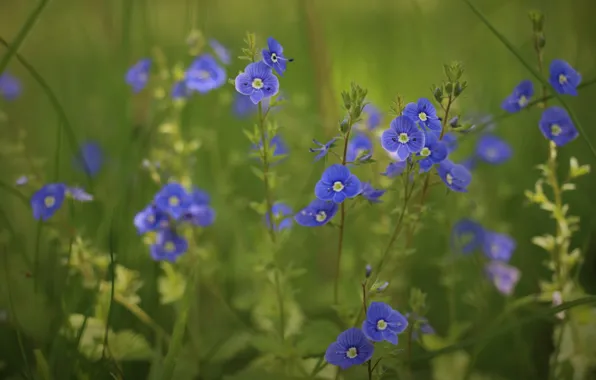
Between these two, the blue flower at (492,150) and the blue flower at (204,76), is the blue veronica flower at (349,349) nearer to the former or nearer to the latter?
the blue flower at (204,76)

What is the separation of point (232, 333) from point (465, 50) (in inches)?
76.0

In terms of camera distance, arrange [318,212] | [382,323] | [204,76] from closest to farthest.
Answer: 1. [382,323]
2. [318,212]
3. [204,76]

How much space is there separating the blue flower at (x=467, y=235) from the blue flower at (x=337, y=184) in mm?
723

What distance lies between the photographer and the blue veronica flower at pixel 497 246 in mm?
1806

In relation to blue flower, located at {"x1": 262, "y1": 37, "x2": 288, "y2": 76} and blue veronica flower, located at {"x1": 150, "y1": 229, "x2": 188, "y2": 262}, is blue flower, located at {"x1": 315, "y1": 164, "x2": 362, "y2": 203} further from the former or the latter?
blue veronica flower, located at {"x1": 150, "y1": 229, "x2": 188, "y2": 262}

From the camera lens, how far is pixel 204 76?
5.76ft

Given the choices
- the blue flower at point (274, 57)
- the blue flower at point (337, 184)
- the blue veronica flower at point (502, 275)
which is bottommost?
the blue veronica flower at point (502, 275)

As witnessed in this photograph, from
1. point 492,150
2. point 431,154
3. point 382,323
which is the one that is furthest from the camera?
point 492,150

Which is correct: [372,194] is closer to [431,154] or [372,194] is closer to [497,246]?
[431,154]

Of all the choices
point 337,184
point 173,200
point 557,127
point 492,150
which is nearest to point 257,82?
point 337,184

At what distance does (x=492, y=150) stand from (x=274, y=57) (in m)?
1.11

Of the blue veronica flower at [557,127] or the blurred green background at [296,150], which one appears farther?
the blurred green background at [296,150]

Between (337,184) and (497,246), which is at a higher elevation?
(337,184)

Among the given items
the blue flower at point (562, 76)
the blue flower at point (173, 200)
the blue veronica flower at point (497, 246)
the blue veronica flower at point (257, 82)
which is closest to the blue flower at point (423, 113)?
the blue veronica flower at point (257, 82)
